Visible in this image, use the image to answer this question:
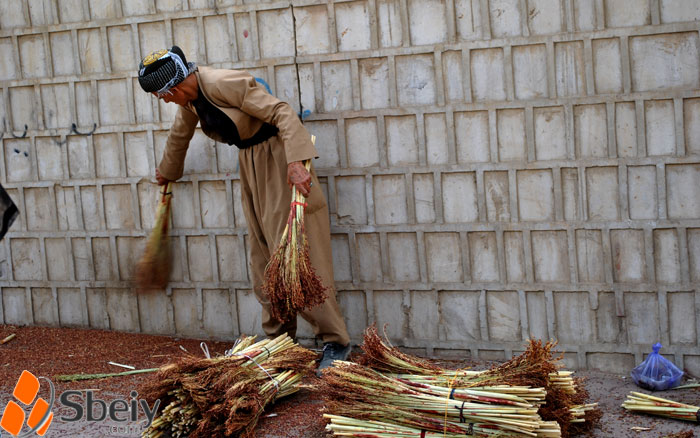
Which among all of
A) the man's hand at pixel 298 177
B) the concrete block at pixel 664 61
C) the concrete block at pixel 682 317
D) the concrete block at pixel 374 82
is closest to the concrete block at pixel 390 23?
the concrete block at pixel 374 82

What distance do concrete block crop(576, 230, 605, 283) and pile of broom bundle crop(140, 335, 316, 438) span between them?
6.11ft

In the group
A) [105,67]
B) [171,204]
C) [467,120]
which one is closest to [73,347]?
[171,204]

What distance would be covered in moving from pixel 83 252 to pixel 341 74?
7.58 feet

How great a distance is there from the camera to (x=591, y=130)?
4.27 m

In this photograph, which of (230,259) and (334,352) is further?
(230,259)

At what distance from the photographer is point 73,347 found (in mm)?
5184

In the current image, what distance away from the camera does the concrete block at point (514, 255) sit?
449cm

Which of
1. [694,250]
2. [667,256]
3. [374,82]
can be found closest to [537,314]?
[667,256]

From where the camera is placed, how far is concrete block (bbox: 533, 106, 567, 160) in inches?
170

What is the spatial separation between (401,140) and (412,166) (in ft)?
0.57

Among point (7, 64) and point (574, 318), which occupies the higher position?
point (7, 64)

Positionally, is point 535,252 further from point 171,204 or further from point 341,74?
point 171,204

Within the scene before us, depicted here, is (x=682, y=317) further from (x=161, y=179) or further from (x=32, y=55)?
(x=32, y=55)

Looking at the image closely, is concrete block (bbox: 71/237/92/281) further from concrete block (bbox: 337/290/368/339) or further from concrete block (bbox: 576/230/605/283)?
concrete block (bbox: 576/230/605/283)
